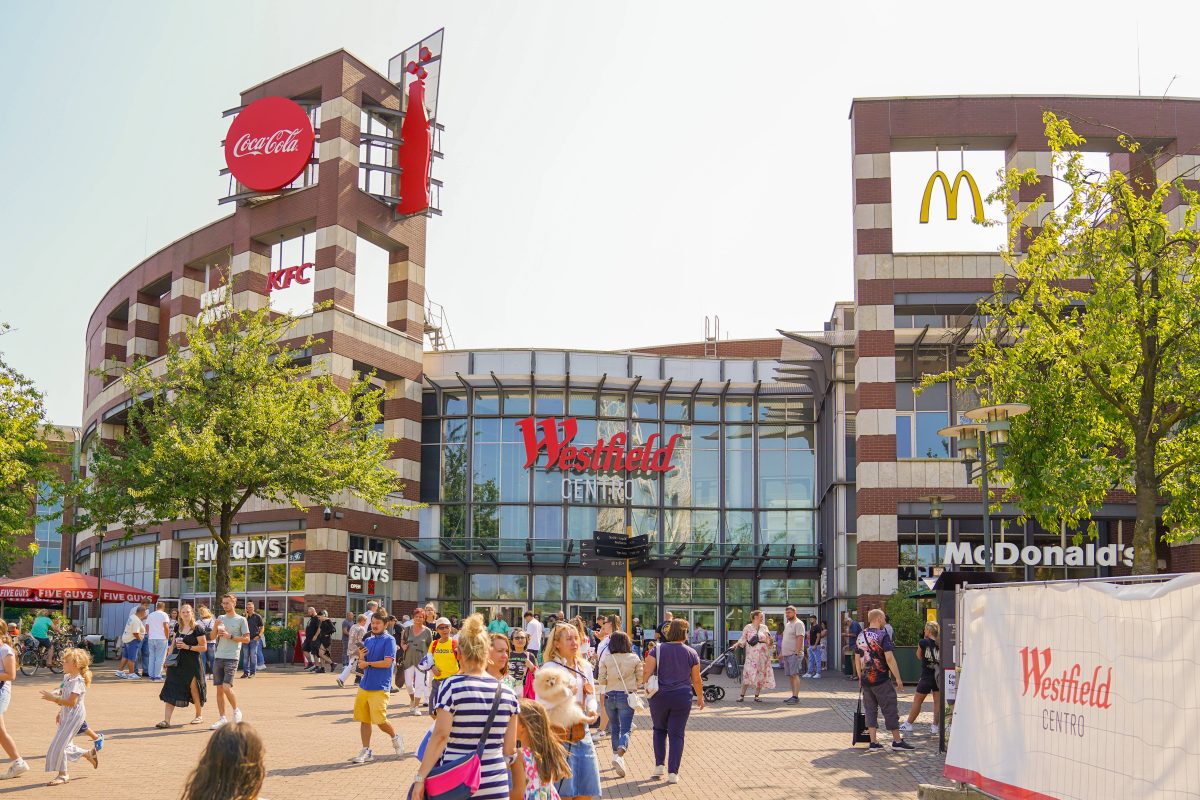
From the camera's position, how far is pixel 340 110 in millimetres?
42781

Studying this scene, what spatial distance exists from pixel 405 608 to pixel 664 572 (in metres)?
9.12

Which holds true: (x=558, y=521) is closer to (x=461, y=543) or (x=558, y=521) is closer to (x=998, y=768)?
(x=461, y=543)

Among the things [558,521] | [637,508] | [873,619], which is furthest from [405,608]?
[873,619]

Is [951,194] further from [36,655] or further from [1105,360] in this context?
[36,655]

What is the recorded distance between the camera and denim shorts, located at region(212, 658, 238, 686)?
17.6 meters

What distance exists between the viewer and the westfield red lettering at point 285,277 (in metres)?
45.4

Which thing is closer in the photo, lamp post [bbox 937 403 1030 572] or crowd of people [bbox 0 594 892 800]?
crowd of people [bbox 0 594 892 800]

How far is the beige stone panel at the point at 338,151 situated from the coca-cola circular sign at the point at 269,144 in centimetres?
53

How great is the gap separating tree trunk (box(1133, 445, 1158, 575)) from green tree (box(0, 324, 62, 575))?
2666cm

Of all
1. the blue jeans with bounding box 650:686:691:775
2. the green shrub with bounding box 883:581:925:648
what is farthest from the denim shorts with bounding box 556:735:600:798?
the green shrub with bounding box 883:581:925:648

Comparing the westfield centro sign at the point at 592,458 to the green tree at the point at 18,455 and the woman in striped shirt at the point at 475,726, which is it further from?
the woman in striped shirt at the point at 475,726

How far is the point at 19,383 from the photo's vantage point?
125 ft

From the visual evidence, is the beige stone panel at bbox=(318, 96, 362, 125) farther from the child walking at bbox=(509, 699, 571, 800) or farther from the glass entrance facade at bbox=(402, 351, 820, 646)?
the child walking at bbox=(509, 699, 571, 800)

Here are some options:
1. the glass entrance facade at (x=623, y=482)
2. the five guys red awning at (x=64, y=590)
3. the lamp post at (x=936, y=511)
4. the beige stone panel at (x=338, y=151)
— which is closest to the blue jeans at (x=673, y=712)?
the lamp post at (x=936, y=511)
